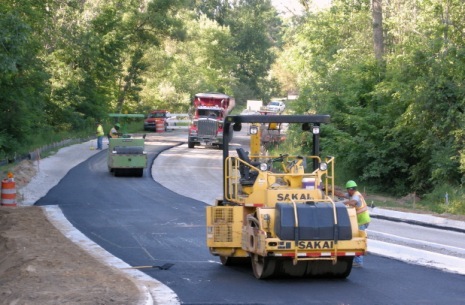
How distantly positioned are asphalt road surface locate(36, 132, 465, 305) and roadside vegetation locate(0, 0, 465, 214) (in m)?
5.78

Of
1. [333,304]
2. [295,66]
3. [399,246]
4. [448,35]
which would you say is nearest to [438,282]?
[333,304]

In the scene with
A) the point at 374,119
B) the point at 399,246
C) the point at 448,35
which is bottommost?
the point at 399,246

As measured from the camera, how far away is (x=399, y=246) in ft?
66.2

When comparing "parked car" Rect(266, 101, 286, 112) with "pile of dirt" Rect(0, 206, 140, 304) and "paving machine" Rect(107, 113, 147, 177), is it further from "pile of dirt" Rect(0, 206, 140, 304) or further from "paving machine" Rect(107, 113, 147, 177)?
"pile of dirt" Rect(0, 206, 140, 304)

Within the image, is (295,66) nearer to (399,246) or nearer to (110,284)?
(399,246)

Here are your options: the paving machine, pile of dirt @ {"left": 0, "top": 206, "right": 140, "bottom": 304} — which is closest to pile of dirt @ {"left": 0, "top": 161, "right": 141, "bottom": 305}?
pile of dirt @ {"left": 0, "top": 206, "right": 140, "bottom": 304}

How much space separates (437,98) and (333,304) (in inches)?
924

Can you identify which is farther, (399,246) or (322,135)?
(322,135)

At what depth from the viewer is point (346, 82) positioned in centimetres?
4341

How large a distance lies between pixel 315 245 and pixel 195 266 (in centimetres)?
372

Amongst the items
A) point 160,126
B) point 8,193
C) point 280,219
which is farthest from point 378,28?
point 160,126

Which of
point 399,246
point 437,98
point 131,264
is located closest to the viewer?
point 131,264

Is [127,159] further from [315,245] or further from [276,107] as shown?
Result: [276,107]

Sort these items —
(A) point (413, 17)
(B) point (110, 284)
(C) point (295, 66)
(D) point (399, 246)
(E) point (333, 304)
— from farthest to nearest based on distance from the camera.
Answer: (C) point (295, 66)
(A) point (413, 17)
(D) point (399, 246)
(B) point (110, 284)
(E) point (333, 304)
